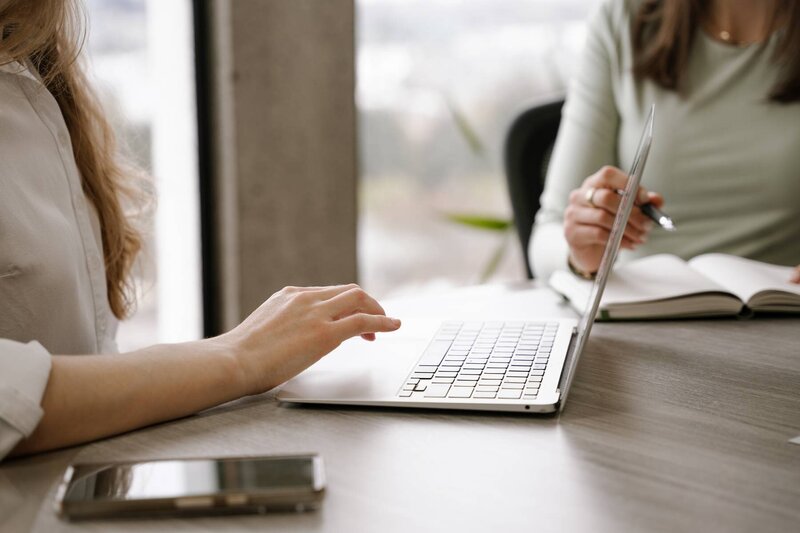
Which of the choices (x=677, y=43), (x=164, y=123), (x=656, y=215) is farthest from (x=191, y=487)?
(x=164, y=123)

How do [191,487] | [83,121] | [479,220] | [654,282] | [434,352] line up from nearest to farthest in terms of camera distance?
[191,487]
[434,352]
[83,121]
[654,282]
[479,220]

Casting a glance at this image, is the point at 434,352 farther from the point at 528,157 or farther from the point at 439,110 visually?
the point at 439,110

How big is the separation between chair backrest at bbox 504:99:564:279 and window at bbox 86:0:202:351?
3.20 feet

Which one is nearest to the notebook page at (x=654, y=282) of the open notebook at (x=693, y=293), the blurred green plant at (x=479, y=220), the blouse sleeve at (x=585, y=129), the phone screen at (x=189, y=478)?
the open notebook at (x=693, y=293)

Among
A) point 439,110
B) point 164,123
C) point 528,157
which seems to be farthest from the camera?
point 439,110

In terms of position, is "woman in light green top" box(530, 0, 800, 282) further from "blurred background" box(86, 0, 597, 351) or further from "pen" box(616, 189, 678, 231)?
"blurred background" box(86, 0, 597, 351)

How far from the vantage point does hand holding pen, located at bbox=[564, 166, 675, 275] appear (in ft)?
4.14

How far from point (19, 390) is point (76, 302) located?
32 cm

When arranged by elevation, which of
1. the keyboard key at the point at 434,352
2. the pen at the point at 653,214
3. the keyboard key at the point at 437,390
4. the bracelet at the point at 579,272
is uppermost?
the pen at the point at 653,214

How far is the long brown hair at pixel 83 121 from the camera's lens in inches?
39.5

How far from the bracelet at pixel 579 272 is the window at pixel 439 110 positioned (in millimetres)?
1611

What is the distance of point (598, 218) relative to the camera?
1279 millimetres

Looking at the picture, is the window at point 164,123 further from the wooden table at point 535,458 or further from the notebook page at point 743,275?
the wooden table at point 535,458

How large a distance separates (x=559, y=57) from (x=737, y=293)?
210 centimetres
